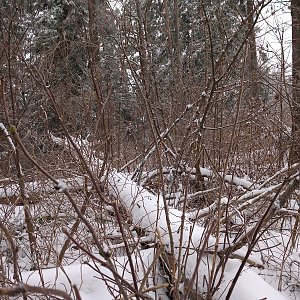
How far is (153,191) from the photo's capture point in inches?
190

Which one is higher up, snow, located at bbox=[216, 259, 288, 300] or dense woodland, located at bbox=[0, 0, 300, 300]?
dense woodland, located at bbox=[0, 0, 300, 300]

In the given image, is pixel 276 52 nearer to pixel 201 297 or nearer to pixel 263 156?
pixel 263 156

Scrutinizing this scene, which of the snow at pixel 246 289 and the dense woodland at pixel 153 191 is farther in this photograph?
the snow at pixel 246 289

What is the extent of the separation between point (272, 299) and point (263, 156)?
4.30 m

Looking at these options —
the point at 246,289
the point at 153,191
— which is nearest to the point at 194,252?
the point at 246,289

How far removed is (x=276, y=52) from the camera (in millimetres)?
5434

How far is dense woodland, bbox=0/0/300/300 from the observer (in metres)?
1.79

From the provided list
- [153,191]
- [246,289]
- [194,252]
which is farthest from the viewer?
[153,191]

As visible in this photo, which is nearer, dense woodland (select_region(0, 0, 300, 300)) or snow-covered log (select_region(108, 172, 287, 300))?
dense woodland (select_region(0, 0, 300, 300))

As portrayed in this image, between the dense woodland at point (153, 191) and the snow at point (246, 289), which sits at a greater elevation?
the dense woodland at point (153, 191)

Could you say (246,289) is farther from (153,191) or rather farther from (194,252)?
(153,191)

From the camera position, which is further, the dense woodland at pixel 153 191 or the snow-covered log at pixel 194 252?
the snow-covered log at pixel 194 252

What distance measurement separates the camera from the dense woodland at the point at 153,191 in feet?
5.86

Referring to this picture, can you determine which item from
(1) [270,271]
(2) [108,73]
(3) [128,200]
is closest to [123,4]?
(2) [108,73]
